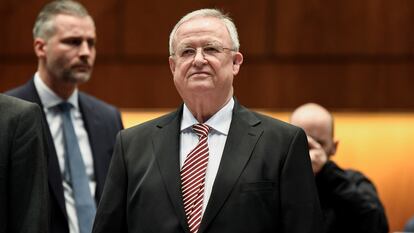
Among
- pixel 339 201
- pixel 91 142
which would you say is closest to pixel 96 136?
pixel 91 142

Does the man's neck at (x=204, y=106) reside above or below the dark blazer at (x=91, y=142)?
above

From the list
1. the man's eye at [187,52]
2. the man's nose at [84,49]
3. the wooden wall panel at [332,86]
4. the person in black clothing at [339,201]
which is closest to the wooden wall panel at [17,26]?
the wooden wall panel at [332,86]

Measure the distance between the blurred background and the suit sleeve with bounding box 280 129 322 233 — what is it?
2882 millimetres

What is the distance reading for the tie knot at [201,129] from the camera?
109 inches

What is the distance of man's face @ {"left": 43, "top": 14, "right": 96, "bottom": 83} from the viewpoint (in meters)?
4.07

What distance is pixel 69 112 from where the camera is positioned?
4.05 m

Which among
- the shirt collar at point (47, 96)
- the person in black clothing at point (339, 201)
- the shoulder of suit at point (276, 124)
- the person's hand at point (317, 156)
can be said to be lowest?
the person in black clothing at point (339, 201)

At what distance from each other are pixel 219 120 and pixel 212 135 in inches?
2.1

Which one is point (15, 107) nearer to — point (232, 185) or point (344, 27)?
point (232, 185)

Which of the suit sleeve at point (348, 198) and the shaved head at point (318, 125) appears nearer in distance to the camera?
the suit sleeve at point (348, 198)

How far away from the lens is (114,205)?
2.75 metres

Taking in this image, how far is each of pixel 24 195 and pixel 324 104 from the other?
10.9ft

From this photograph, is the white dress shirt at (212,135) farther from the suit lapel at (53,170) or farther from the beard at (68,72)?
the beard at (68,72)

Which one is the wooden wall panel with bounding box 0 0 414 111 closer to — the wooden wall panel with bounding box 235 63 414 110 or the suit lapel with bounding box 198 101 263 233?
the wooden wall panel with bounding box 235 63 414 110
